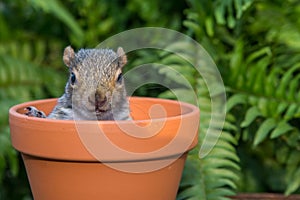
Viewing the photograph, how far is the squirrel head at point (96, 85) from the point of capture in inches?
63.7

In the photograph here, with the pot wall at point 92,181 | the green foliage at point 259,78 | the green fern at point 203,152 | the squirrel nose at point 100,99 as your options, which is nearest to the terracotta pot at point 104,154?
the pot wall at point 92,181

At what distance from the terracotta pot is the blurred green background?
0.31 metres

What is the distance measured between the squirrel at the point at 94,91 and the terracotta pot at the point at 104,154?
13 centimetres

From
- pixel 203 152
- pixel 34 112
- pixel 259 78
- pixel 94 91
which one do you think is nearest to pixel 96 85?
pixel 94 91

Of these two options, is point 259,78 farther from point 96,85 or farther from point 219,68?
point 96,85

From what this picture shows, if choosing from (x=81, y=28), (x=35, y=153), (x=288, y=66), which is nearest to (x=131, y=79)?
(x=81, y=28)

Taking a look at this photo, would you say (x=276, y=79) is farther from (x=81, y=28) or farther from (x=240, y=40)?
(x=81, y=28)

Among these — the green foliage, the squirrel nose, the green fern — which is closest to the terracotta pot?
the squirrel nose

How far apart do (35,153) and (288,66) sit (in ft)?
3.89

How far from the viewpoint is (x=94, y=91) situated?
161 centimetres

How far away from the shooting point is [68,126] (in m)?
1.50

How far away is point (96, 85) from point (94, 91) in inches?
0.8

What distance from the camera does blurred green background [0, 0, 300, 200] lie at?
7.13 ft

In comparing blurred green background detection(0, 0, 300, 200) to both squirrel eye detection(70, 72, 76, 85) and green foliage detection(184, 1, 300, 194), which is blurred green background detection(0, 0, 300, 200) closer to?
green foliage detection(184, 1, 300, 194)
